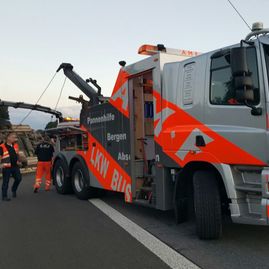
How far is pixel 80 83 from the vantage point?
10.5 metres

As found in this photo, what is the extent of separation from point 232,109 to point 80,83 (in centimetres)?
624

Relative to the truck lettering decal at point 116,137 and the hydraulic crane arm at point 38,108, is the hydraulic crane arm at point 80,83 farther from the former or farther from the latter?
the hydraulic crane arm at point 38,108

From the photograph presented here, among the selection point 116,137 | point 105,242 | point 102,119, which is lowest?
point 105,242

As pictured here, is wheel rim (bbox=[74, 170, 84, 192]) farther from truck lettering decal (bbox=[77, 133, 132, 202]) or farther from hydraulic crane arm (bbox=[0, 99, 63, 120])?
hydraulic crane arm (bbox=[0, 99, 63, 120])

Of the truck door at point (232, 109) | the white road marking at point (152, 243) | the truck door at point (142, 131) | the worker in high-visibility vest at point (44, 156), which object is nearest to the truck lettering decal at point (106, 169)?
the truck door at point (142, 131)

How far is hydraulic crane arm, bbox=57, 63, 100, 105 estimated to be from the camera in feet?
31.5

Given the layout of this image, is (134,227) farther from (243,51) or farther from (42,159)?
(42,159)

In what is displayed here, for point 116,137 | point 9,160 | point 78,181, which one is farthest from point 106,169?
point 9,160

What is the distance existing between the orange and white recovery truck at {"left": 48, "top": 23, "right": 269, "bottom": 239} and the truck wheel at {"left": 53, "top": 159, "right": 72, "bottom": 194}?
1883 mm

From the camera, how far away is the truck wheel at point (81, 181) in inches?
364

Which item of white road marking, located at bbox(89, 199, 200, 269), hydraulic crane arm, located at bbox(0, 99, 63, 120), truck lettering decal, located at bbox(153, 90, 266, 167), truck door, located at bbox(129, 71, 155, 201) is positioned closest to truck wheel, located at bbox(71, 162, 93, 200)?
white road marking, located at bbox(89, 199, 200, 269)

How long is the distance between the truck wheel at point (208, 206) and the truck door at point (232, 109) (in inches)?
28.3

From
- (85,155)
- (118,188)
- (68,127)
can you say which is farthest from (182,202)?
(68,127)

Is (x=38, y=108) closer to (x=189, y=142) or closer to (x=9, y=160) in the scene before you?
(x=9, y=160)
